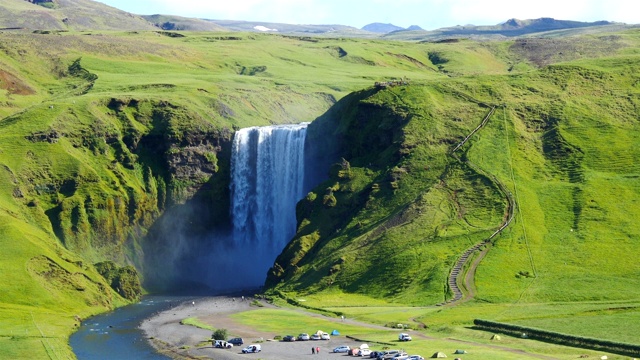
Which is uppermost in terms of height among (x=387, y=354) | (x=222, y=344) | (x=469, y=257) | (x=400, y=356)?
(x=469, y=257)

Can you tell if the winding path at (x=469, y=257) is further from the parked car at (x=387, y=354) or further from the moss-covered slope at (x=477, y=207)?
the parked car at (x=387, y=354)

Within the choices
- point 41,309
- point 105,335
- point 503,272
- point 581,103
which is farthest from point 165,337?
point 581,103

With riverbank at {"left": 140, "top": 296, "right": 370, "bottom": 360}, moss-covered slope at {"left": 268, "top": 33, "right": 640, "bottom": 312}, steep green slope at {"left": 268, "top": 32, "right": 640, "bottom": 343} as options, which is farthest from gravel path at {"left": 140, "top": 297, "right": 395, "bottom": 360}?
moss-covered slope at {"left": 268, "top": 33, "right": 640, "bottom": 312}

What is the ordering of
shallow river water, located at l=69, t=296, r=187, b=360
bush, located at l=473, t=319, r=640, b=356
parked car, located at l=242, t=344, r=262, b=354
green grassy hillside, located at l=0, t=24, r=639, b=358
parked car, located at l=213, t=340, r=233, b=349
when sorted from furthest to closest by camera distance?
1. green grassy hillside, located at l=0, t=24, r=639, b=358
2. shallow river water, located at l=69, t=296, r=187, b=360
3. parked car, located at l=213, t=340, r=233, b=349
4. parked car, located at l=242, t=344, r=262, b=354
5. bush, located at l=473, t=319, r=640, b=356

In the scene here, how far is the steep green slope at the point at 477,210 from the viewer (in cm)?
15034

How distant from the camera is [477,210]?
560 feet

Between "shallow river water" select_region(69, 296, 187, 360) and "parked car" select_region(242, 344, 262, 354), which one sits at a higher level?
"parked car" select_region(242, 344, 262, 354)

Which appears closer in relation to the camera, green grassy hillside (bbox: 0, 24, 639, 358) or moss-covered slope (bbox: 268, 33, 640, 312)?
green grassy hillside (bbox: 0, 24, 639, 358)

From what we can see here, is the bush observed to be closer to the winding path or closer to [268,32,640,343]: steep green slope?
[268,32,640,343]: steep green slope

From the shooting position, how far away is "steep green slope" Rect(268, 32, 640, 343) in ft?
493

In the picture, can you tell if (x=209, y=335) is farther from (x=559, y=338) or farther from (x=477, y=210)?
(x=477, y=210)

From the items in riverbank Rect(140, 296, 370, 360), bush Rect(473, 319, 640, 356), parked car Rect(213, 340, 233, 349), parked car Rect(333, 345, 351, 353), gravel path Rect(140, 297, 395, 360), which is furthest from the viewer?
parked car Rect(213, 340, 233, 349)

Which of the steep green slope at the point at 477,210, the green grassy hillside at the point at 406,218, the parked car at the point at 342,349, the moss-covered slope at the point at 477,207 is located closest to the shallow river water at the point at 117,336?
the green grassy hillside at the point at 406,218

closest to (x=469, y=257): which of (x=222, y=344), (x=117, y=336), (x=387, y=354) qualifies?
(x=222, y=344)
